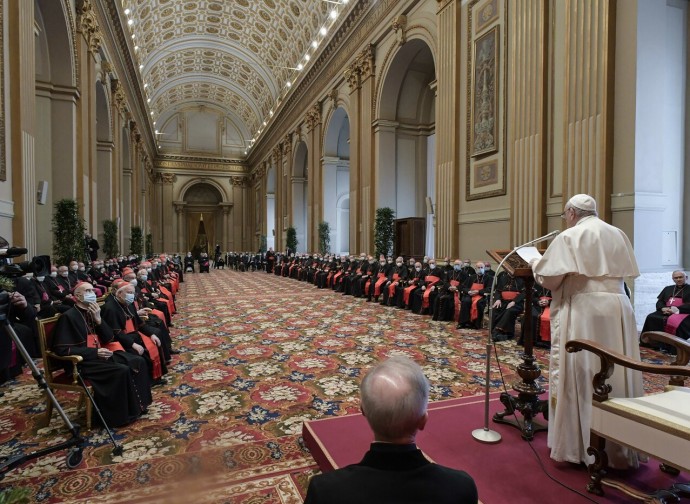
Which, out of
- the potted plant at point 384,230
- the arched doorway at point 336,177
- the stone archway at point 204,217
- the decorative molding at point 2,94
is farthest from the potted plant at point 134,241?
the stone archway at point 204,217

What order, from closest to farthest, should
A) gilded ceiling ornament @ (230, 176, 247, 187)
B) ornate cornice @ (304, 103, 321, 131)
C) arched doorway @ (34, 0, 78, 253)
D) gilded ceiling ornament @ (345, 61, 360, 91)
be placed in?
arched doorway @ (34, 0, 78, 253), gilded ceiling ornament @ (345, 61, 360, 91), ornate cornice @ (304, 103, 321, 131), gilded ceiling ornament @ (230, 176, 247, 187)

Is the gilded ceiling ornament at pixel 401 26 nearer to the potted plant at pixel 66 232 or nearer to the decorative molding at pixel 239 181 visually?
the potted plant at pixel 66 232

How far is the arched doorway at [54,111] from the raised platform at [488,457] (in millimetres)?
9545

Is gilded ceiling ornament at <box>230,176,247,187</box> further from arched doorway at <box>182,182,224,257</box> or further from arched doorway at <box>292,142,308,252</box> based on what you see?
arched doorway at <box>292,142,308,252</box>

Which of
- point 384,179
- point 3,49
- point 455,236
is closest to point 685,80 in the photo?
point 455,236

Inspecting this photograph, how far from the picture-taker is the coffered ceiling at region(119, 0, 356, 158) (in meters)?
18.8

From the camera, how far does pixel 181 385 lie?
438 centimetres

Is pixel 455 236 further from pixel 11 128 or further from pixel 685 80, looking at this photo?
pixel 11 128

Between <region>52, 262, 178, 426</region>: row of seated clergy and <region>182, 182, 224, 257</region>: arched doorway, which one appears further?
<region>182, 182, 224, 257</region>: arched doorway

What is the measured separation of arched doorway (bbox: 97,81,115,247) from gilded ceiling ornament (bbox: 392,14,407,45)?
9788 millimetres

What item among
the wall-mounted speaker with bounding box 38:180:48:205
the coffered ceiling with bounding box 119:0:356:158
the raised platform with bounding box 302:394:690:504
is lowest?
the raised platform with bounding box 302:394:690:504

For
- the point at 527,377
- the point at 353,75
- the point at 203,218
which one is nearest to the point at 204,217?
the point at 203,218

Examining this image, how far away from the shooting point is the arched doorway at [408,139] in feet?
44.4

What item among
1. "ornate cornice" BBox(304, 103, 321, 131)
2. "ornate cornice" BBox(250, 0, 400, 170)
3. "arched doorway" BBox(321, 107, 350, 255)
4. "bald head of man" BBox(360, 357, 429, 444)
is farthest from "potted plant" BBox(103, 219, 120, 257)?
"bald head of man" BBox(360, 357, 429, 444)
